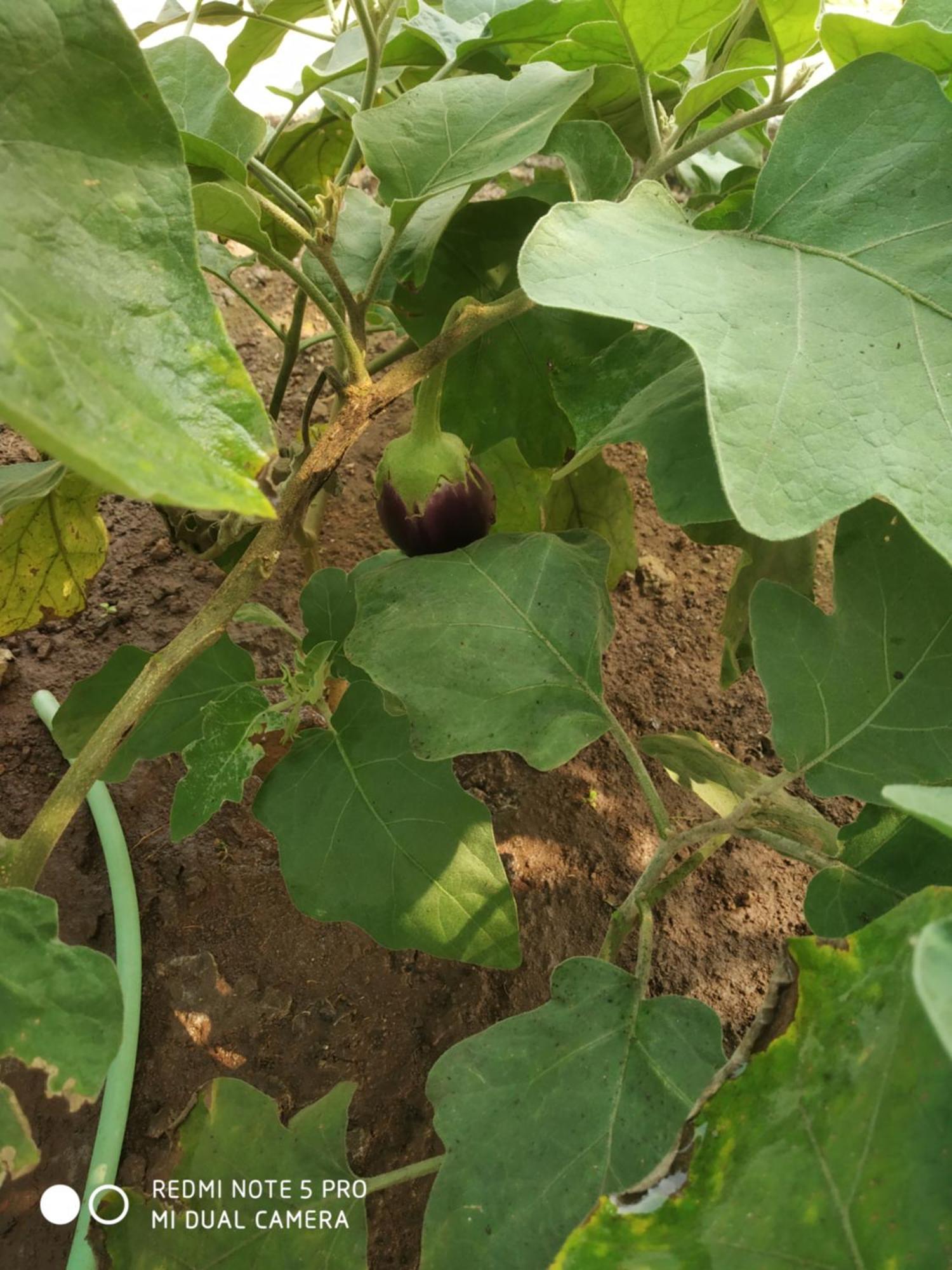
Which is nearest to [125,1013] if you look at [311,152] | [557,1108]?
[557,1108]

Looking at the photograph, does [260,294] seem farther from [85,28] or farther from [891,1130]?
[891,1130]

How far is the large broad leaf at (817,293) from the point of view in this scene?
37cm

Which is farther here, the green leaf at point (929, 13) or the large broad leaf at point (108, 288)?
the green leaf at point (929, 13)

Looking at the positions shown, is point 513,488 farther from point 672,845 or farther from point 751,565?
point 672,845

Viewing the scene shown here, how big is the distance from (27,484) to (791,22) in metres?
0.51

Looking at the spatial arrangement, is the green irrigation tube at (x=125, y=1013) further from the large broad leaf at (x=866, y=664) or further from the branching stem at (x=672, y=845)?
the large broad leaf at (x=866, y=664)

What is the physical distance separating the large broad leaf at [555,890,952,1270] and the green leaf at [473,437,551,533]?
0.53m

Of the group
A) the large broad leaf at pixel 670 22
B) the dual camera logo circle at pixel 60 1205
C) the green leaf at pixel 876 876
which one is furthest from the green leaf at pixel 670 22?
the dual camera logo circle at pixel 60 1205

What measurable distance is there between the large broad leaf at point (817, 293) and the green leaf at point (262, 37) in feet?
1.68

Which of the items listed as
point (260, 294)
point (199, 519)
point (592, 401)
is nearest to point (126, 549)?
point (199, 519)

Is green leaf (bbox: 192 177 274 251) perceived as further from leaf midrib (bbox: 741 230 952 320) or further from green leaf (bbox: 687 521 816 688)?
green leaf (bbox: 687 521 816 688)

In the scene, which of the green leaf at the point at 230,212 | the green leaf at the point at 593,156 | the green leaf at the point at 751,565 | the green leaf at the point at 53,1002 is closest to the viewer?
the green leaf at the point at 53,1002

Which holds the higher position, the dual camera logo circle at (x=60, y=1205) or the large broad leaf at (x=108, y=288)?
the large broad leaf at (x=108, y=288)

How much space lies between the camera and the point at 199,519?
78 cm
